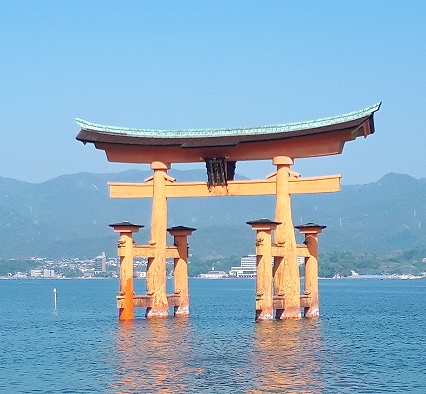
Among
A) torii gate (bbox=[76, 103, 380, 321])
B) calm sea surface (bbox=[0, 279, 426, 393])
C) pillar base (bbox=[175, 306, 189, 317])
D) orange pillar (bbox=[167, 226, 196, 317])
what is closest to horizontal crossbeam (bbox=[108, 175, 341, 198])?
torii gate (bbox=[76, 103, 380, 321])

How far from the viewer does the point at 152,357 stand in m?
34.3

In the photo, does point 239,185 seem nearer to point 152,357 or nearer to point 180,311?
point 180,311

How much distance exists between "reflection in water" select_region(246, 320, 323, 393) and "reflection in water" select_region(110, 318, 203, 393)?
7.31 feet

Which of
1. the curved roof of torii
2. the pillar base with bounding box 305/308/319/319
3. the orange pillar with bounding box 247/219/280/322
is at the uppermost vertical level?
the curved roof of torii

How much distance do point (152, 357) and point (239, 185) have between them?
45.4 ft

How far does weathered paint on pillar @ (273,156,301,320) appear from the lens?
45250mm

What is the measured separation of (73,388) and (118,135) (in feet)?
68.3

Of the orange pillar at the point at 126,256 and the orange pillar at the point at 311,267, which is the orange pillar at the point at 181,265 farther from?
the orange pillar at the point at 311,267

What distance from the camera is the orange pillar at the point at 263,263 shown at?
4312cm

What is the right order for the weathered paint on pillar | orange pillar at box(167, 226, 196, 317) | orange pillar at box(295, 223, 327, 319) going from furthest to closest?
orange pillar at box(167, 226, 196, 317) → orange pillar at box(295, 223, 327, 319) → the weathered paint on pillar

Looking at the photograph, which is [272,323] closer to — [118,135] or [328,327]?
[328,327]

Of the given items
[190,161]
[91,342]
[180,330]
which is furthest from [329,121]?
[91,342]

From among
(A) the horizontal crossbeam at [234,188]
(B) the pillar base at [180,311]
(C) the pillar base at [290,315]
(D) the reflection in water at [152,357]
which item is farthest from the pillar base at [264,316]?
(B) the pillar base at [180,311]

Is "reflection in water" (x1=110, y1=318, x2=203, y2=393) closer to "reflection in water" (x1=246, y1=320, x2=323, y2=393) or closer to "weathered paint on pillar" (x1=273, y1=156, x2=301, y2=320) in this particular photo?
"reflection in water" (x1=246, y1=320, x2=323, y2=393)
